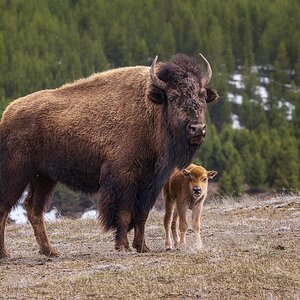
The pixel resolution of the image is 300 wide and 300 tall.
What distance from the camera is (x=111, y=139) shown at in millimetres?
11688

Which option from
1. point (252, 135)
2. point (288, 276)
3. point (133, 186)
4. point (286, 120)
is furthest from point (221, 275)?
point (286, 120)

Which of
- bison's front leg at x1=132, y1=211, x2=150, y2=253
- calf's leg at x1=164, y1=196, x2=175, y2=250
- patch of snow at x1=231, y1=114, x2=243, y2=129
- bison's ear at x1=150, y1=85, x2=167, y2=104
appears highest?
bison's ear at x1=150, y1=85, x2=167, y2=104

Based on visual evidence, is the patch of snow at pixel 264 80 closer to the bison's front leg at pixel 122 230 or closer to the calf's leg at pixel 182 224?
the calf's leg at pixel 182 224

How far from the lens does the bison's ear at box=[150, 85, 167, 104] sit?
37.5 feet

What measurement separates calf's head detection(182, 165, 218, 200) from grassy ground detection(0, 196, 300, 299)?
74cm

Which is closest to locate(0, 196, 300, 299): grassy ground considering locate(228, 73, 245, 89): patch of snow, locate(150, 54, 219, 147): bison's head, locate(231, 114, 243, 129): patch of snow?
locate(150, 54, 219, 147): bison's head

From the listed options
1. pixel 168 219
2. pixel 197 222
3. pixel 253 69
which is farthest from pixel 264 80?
pixel 197 222

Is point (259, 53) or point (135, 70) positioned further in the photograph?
point (259, 53)

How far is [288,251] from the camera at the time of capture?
1010 centimetres

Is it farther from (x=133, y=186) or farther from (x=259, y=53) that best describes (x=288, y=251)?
(x=259, y=53)

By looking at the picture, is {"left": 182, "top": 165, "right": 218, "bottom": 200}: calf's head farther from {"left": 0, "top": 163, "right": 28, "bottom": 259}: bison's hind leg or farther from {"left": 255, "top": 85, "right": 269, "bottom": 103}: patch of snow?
{"left": 255, "top": 85, "right": 269, "bottom": 103}: patch of snow

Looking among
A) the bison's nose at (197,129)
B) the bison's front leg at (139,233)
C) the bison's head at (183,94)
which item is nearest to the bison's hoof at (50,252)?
the bison's front leg at (139,233)

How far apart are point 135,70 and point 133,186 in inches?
72.3

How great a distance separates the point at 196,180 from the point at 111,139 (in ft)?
5.59
